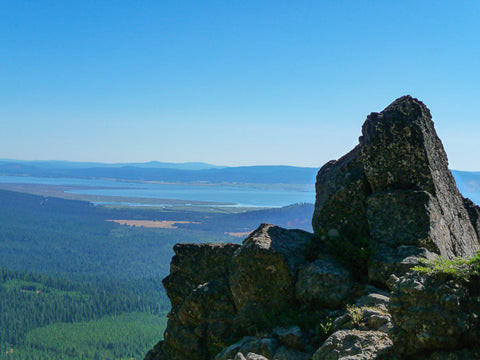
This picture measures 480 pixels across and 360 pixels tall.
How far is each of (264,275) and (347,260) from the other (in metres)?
1.85

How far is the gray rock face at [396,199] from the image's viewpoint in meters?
8.91

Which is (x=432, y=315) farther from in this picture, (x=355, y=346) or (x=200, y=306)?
(x=200, y=306)

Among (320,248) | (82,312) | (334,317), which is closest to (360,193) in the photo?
(320,248)

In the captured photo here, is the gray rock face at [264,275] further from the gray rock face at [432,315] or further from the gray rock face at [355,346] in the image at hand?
the gray rock face at [432,315]

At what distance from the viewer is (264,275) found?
967cm

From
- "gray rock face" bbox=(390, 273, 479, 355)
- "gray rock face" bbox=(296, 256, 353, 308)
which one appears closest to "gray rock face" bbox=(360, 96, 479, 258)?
"gray rock face" bbox=(296, 256, 353, 308)

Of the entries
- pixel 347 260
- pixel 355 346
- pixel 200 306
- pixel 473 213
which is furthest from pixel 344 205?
pixel 355 346

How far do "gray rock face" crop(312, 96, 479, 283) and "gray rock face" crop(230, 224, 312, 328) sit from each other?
1111mm

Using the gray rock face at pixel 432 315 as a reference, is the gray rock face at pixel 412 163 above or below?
above

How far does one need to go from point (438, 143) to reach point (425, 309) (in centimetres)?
649

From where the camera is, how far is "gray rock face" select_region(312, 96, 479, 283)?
29.2 ft

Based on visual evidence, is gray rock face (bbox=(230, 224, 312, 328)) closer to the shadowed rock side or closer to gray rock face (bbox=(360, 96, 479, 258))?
the shadowed rock side

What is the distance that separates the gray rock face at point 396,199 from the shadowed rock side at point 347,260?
23mm

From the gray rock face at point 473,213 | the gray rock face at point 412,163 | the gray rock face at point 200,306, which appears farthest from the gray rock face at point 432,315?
the gray rock face at point 473,213
